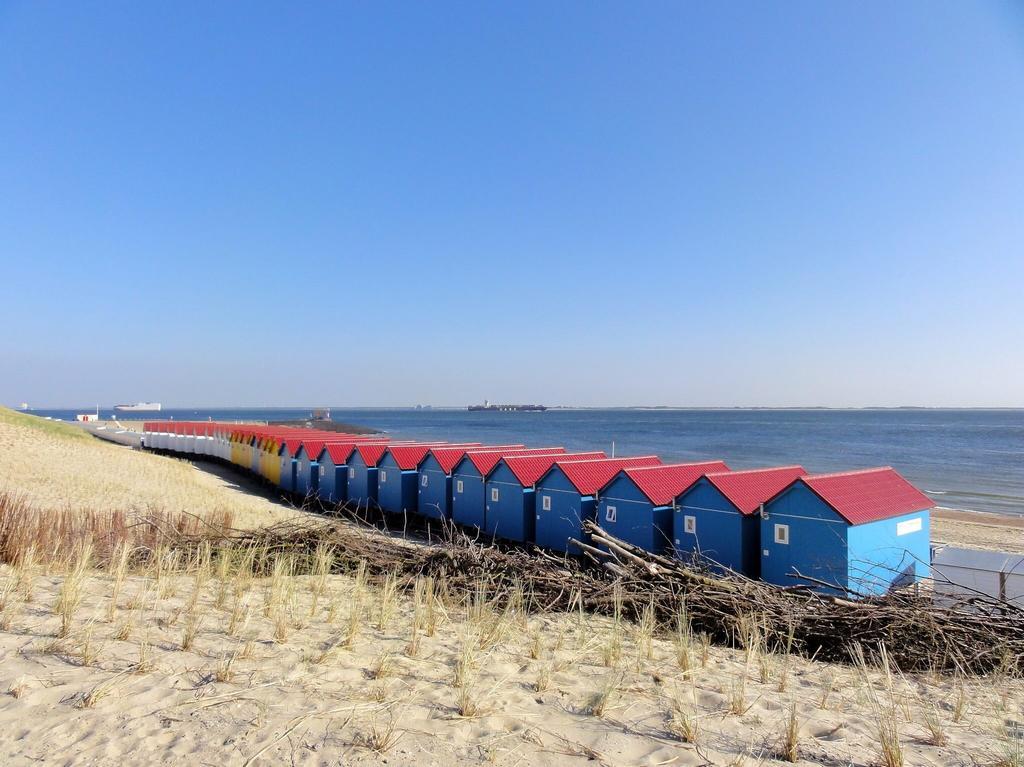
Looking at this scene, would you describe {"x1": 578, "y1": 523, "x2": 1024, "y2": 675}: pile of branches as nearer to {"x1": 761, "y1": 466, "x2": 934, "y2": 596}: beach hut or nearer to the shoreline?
{"x1": 761, "y1": 466, "x2": 934, "y2": 596}: beach hut

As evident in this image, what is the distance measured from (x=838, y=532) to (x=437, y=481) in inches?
492

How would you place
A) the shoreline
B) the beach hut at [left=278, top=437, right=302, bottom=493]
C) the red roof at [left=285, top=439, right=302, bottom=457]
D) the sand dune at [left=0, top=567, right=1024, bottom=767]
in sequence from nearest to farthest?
the sand dune at [left=0, top=567, right=1024, bottom=767] < the shoreline < the red roof at [left=285, top=439, right=302, bottom=457] < the beach hut at [left=278, top=437, right=302, bottom=493]

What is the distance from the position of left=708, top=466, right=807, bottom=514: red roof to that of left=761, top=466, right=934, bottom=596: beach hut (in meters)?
0.53

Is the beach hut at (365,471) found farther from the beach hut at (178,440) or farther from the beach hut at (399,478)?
the beach hut at (178,440)

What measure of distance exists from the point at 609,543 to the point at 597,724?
4287 millimetres

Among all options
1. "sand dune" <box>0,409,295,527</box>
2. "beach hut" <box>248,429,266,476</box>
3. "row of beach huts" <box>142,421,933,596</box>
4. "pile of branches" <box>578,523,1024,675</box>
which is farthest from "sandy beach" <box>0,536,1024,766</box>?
"beach hut" <box>248,429,266,476</box>

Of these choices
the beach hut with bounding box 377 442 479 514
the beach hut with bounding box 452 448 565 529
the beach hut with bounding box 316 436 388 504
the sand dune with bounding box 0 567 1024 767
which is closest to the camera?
the sand dune with bounding box 0 567 1024 767

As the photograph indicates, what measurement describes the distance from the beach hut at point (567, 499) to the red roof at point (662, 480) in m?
0.58

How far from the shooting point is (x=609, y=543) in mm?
8750

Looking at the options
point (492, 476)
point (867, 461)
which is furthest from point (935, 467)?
point (492, 476)

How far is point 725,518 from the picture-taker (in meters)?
13.7

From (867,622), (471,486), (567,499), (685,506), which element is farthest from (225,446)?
(867,622)

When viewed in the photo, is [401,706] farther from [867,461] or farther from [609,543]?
[867,461]

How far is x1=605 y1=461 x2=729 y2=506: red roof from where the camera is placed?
15125 millimetres
